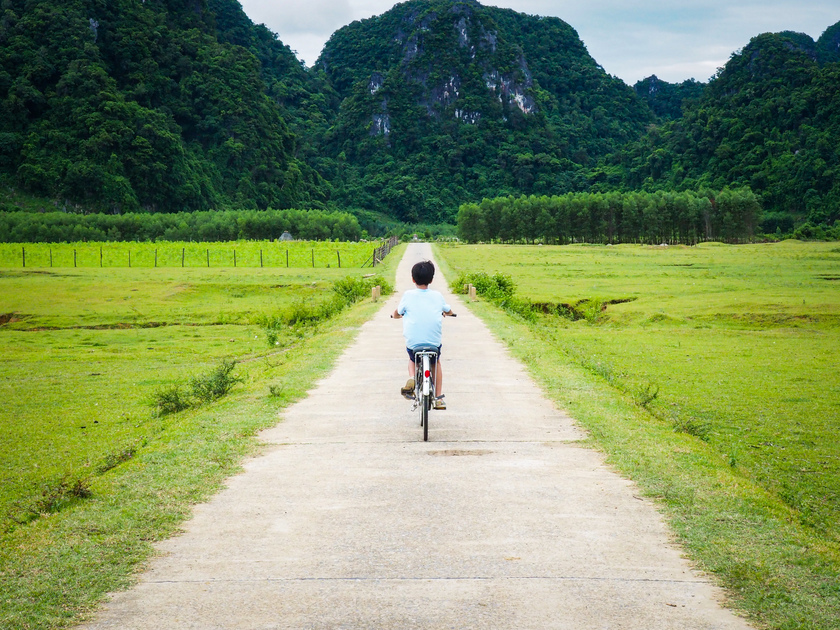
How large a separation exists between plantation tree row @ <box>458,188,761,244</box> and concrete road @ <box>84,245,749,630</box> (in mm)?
95965

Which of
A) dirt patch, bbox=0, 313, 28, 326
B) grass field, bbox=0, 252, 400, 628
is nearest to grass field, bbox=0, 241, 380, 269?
grass field, bbox=0, 252, 400, 628

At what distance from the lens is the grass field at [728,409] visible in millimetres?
4965

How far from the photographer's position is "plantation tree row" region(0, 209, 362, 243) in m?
82.6

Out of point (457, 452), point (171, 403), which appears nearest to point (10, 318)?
point (171, 403)

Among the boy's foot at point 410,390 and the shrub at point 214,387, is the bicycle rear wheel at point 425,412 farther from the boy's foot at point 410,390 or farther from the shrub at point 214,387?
the shrub at point 214,387

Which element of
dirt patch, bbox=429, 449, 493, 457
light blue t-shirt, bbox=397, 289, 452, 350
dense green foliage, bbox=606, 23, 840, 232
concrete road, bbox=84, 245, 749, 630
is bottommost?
dirt patch, bbox=429, 449, 493, 457

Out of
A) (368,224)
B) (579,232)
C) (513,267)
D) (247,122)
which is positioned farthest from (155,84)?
(513,267)

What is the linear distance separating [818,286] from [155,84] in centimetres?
15159

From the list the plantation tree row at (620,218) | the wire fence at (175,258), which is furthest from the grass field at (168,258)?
the plantation tree row at (620,218)

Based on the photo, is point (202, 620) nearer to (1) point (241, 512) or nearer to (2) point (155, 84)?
(1) point (241, 512)

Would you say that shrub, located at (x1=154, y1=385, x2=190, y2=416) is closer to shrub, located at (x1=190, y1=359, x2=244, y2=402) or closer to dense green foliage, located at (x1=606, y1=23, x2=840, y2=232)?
shrub, located at (x1=190, y1=359, x2=244, y2=402)

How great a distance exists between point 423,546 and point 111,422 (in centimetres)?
856

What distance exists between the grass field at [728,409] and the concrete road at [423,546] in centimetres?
40

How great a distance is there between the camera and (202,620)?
407cm
